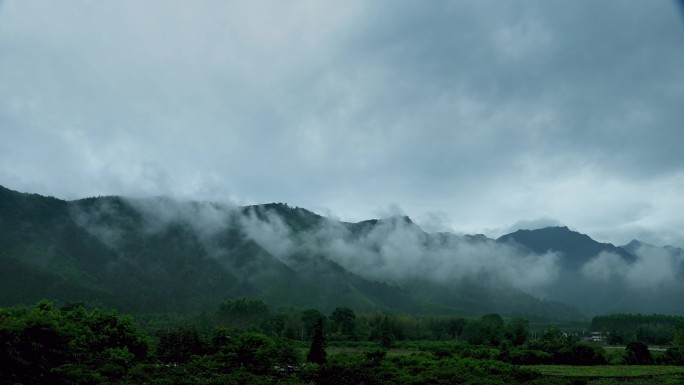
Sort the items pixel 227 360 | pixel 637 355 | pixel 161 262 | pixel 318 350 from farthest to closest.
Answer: pixel 161 262 → pixel 637 355 → pixel 318 350 → pixel 227 360

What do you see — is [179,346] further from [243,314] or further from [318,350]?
[243,314]

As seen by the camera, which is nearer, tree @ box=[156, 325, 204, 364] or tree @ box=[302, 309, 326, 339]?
tree @ box=[156, 325, 204, 364]

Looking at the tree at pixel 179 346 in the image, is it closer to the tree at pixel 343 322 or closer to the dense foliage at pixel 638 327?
the tree at pixel 343 322

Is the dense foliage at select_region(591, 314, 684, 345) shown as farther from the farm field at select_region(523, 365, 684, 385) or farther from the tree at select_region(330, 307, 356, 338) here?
the tree at select_region(330, 307, 356, 338)

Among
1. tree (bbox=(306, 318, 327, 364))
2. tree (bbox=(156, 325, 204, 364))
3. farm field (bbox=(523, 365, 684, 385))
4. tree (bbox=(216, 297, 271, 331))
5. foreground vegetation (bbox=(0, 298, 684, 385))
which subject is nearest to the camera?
foreground vegetation (bbox=(0, 298, 684, 385))

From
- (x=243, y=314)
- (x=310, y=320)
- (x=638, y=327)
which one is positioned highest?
(x=243, y=314)

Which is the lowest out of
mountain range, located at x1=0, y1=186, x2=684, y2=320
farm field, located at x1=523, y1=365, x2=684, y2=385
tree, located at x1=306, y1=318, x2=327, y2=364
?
farm field, located at x1=523, y1=365, x2=684, y2=385

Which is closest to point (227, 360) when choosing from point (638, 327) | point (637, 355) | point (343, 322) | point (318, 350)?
point (318, 350)

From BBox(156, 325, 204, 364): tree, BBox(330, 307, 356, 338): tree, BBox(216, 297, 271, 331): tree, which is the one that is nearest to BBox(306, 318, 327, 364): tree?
BBox(156, 325, 204, 364): tree

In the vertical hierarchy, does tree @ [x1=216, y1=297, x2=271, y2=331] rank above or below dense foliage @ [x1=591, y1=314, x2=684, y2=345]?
above

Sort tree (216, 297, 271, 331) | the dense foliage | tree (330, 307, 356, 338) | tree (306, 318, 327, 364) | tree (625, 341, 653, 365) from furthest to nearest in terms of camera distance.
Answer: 1. the dense foliage
2. tree (330, 307, 356, 338)
3. tree (216, 297, 271, 331)
4. tree (625, 341, 653, 365)
5. tree (306, 318, 327, 364)

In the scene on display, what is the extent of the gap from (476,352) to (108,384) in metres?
50.4

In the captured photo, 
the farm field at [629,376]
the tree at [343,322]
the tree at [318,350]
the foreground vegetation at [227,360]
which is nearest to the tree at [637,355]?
the foreground vegetation at [227,360]

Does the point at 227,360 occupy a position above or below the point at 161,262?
below
